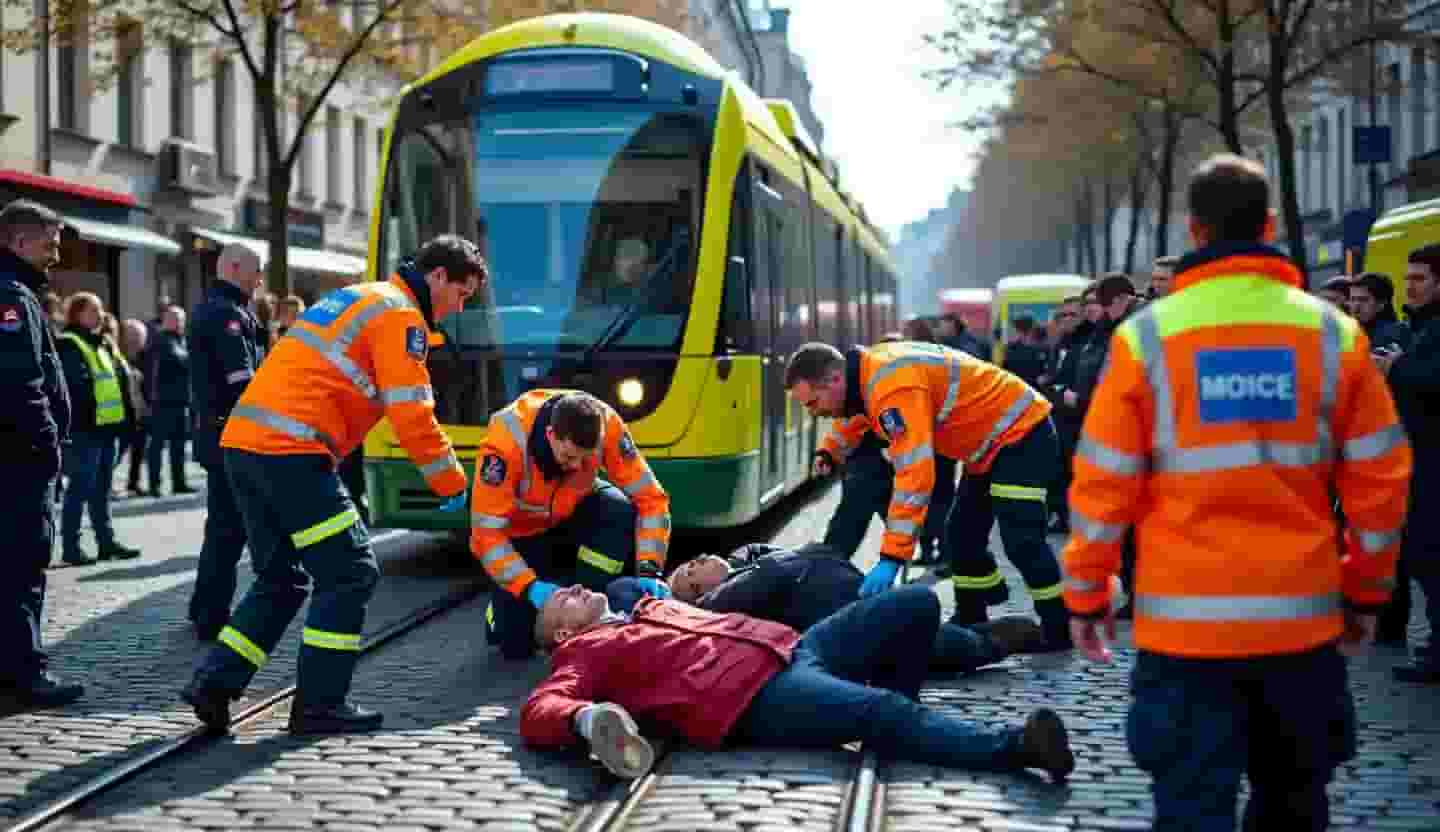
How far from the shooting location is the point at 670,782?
623cm

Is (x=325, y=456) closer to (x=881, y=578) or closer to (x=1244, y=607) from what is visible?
(x=881, y=578)

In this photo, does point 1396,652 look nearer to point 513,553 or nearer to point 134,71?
point 513,553

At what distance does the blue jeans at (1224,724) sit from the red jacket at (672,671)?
227 centimetres

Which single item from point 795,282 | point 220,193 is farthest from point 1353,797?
point 220,193

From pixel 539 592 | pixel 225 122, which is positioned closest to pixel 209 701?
pixel 539 592

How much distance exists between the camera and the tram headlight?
11641 mm

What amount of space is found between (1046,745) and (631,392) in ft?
19.5

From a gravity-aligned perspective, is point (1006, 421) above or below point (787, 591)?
above

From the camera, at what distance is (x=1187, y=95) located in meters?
31.6

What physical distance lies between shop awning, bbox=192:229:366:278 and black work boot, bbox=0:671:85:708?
23671 mm

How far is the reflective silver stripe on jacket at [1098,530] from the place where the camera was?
4.37 m

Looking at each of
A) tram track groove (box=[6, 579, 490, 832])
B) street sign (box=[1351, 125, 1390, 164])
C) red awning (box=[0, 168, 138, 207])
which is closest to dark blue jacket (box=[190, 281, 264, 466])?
tram track groove (box=[6, 579, 490, 832])

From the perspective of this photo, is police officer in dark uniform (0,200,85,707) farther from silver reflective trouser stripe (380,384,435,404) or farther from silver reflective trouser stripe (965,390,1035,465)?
silver reflective trouser stripe (965,390,1035,465)

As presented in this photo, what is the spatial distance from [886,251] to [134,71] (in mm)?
11160
